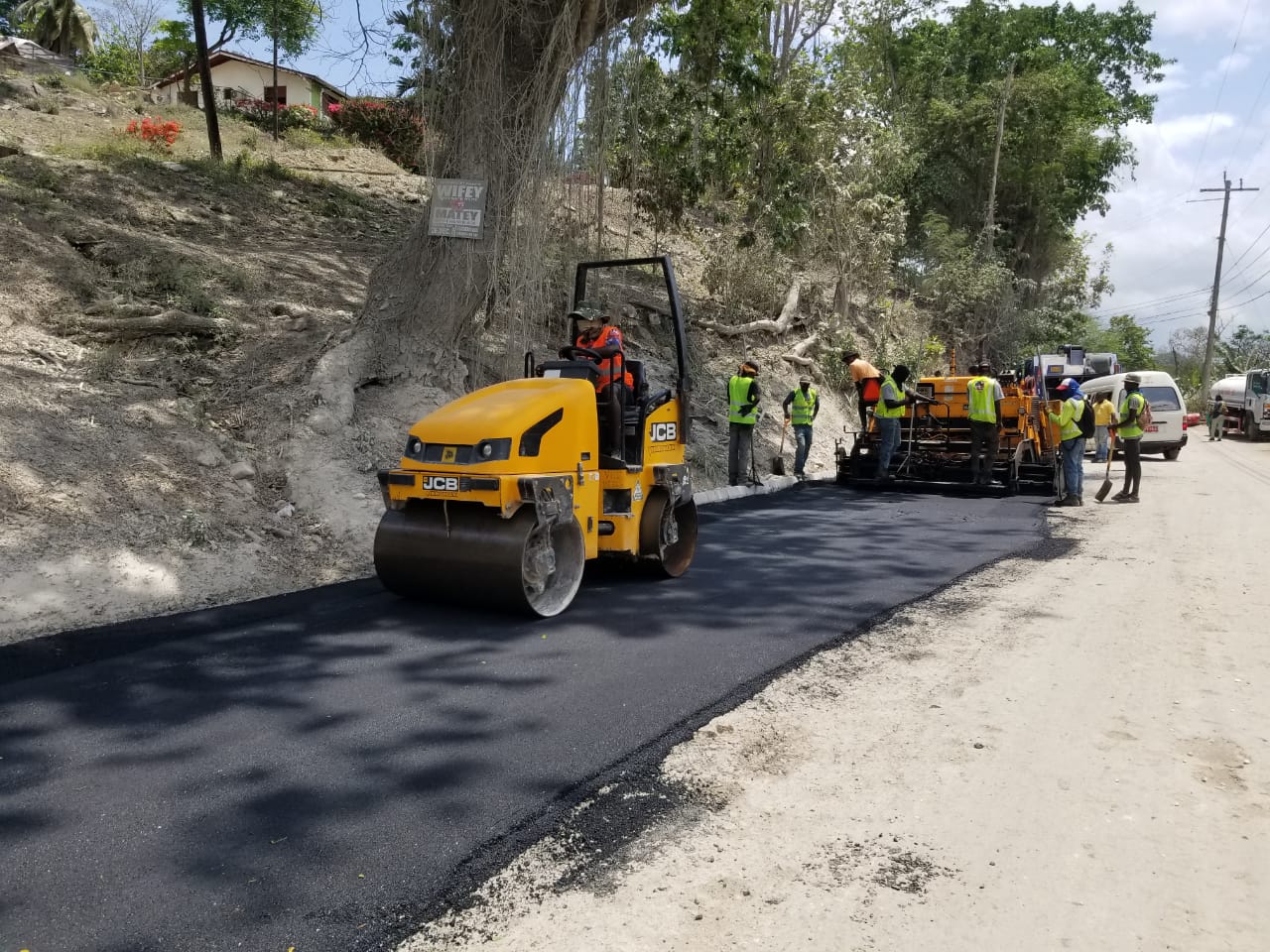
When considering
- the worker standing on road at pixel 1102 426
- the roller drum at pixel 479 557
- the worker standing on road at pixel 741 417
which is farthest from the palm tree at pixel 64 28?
the roller drum at pixel 479 557

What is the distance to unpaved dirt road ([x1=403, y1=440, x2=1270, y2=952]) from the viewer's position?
9.20 ft

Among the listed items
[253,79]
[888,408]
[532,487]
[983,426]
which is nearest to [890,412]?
[888,408]

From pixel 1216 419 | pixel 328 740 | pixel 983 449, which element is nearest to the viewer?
pixel 328 740

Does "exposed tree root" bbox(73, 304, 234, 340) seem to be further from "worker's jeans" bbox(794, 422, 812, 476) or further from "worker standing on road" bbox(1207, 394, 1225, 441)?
"worker standing on road" bbox(1207, 394, 1225, 441)

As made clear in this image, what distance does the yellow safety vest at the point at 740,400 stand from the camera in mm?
12641

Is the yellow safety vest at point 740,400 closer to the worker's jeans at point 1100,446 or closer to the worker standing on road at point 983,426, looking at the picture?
the worker standing on road at point 983,426

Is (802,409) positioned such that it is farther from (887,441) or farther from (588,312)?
(588,312)

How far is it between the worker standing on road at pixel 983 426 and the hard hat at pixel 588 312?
7.52 metres

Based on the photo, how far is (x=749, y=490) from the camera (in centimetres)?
1332

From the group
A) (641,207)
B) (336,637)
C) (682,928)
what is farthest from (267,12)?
(682,928)

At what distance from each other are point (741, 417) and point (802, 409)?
6.44 feet

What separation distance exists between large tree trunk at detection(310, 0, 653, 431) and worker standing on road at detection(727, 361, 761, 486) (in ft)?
13.6

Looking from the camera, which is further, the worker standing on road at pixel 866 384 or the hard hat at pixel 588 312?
the worker standing on road at pixel 866 384

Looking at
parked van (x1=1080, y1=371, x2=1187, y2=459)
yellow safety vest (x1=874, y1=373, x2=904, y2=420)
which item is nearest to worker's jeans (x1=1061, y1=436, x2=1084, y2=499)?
yellow safety vest (x1=874, y1=373, x2=904, y2=420)
